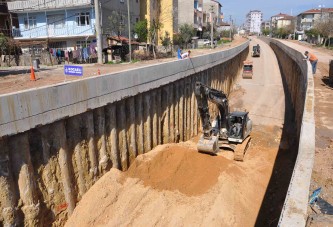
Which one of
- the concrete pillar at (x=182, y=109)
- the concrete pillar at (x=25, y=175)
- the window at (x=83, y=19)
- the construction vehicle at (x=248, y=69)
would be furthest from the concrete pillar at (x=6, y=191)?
the window at (x=83, y=19)

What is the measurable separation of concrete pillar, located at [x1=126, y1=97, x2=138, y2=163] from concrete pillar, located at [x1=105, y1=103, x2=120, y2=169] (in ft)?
3.08

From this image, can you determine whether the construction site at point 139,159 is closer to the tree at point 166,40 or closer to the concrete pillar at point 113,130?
the concrete pillar at point 113,130

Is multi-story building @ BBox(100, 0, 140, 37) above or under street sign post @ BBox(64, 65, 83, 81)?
above

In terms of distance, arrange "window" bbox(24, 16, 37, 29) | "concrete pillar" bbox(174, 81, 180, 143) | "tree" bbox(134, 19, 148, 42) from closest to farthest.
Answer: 1. "concrete pillar" bbox(174, 81, 180, 143)
2. "window" bbox(24, 16, 37, 29)
3. "tree" bbox(134, 19, 148, 42)

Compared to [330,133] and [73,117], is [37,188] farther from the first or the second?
[330,133]

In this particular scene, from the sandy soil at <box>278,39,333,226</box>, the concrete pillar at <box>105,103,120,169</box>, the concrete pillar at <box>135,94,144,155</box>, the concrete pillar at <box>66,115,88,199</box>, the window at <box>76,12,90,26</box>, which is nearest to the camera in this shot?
the sandy soil at <box>278,39,333,226</box>

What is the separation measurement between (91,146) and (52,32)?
3429cm

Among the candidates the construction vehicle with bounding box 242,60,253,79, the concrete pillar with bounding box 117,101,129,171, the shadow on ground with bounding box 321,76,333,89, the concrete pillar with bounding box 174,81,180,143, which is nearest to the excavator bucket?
the concrete pillar with bounding box 174,81,180,143

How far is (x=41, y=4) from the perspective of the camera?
3884 centimetres

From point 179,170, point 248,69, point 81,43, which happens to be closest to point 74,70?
point 179,170

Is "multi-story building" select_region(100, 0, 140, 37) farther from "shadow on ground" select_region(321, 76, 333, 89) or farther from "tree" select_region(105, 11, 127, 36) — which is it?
"shadow on ground" select_region(321, 76, 333, 89)

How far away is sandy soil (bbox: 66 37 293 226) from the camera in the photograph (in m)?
9.16

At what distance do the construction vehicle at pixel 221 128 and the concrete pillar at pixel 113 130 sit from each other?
4351mm

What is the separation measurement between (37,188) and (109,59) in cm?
2514
